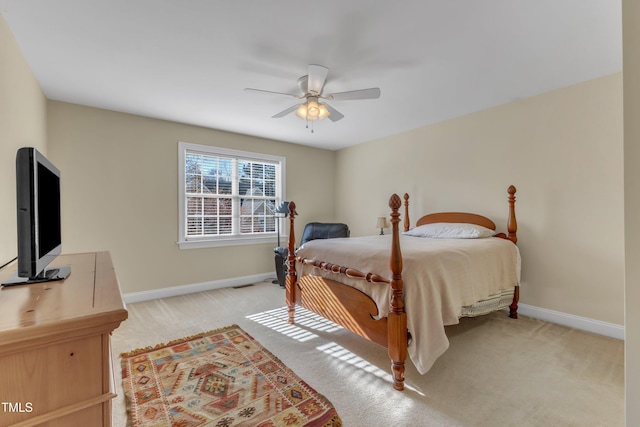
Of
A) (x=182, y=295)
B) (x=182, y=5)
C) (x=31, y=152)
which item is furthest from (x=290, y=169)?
(x=31, y=152)

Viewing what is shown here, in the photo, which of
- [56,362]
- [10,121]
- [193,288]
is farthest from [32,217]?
[193,288]

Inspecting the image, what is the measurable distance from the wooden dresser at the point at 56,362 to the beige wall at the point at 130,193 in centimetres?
300

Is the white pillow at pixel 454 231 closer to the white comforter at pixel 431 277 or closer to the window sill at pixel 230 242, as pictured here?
the white comforter at pixel 431 277

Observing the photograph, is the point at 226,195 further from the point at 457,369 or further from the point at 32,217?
the point at 457,369

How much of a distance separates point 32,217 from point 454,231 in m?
3.34

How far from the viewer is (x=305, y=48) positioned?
7.03ft

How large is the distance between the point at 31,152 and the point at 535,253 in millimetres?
3966

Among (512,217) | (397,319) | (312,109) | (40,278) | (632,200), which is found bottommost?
(397,319)

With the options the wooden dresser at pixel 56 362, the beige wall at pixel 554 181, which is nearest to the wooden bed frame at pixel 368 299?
the beige wall at pixel 554 181

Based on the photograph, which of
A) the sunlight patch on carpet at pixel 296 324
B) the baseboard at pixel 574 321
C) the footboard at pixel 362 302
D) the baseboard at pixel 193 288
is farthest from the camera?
the baseboard at pixel 193 288

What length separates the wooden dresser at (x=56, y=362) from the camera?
2.13 ft

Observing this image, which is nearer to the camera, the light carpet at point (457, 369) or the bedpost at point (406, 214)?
the light carpet at point (457, 369)

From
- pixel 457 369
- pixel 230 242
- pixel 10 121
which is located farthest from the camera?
pixel 230 242

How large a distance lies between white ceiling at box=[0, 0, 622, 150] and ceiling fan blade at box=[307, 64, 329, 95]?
114 millimetres
